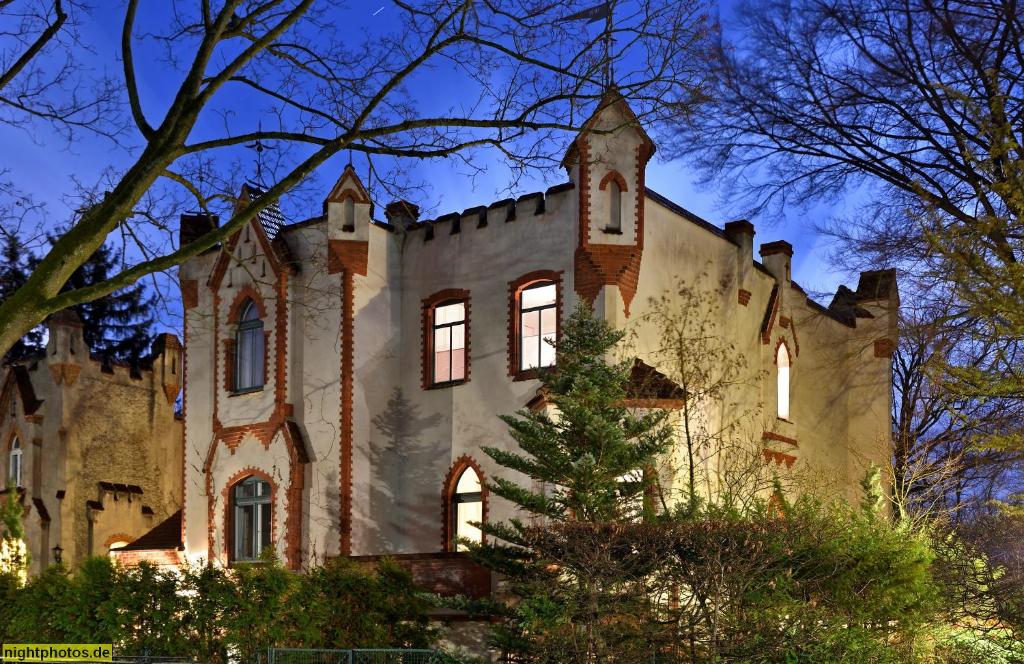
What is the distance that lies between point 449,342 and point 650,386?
16.8 feet

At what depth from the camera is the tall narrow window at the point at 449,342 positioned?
23719 mm

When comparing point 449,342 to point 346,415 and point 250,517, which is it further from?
point 250,517

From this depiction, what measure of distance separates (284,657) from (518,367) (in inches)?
350

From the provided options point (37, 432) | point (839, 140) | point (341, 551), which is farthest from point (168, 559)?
point (839, 140)

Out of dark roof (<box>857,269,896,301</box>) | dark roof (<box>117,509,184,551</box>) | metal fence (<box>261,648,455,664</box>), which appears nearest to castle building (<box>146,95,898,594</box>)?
dark roof (<box>117,509,184,551</box>)

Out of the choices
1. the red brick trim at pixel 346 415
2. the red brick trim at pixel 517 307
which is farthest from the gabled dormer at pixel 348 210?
the red brick trim at pixel 517 307

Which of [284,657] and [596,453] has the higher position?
[596,453]

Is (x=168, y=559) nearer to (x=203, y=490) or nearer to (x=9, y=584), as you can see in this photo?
(x=203, y=490)

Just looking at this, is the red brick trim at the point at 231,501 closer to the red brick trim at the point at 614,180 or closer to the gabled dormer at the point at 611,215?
the gabled dormer at the point at 611,215

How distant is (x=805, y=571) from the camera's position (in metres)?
13.3

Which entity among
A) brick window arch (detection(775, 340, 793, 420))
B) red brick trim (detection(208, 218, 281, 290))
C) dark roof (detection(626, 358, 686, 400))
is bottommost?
dark roof (detection(626, 358, 686, 400))

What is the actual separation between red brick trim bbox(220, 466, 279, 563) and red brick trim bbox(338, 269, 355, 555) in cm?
156

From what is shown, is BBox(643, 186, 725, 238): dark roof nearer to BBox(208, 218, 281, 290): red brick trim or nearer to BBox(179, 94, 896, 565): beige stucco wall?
BBox(179, 94, 896, 565): beige stucco wall

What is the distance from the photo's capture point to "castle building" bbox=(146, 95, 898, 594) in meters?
21.8
